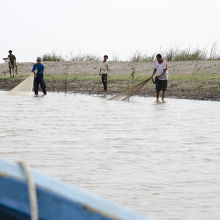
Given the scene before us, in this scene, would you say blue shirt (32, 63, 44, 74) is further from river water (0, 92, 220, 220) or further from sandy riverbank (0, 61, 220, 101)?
river water (0, 92, 220, 220)

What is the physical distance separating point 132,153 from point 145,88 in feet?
54.5

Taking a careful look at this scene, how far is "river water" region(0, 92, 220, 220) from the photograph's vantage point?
5.56 meters

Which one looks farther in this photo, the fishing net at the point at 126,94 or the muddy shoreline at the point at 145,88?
the muddy shoreline at the point at 145,88

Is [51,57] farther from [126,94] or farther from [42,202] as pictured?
[42,202]

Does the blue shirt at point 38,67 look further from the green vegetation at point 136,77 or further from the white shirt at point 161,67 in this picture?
the white shirt at point 161,67

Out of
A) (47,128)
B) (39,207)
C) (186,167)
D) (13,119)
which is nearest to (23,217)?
(39,207)

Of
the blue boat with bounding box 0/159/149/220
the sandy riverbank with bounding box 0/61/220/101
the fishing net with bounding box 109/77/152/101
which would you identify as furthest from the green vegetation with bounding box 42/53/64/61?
the blue boat with bounding box 0/159/149/220

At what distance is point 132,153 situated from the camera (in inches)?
323

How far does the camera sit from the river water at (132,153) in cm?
556

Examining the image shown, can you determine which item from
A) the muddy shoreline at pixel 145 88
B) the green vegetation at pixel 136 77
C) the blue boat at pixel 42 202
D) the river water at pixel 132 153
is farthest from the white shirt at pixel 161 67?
the blue boat at pixel 42 202

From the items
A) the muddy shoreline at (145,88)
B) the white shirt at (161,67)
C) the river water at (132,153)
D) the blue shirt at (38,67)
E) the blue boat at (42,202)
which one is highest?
the blue boat at (42,202)

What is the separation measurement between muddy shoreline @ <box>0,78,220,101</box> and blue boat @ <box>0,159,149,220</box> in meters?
18.1

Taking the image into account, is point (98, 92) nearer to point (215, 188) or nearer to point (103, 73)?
point (103, 73)

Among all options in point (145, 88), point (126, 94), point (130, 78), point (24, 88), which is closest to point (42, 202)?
point (126, 94)
